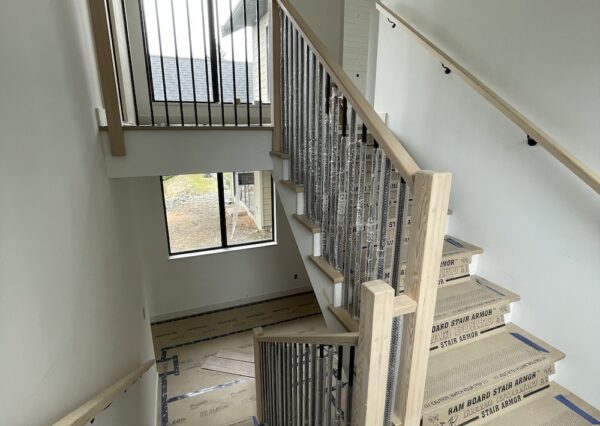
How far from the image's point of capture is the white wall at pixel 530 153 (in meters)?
1.53

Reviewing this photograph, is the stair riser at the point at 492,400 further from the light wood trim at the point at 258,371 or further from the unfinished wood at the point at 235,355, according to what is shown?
the unfinished wood at the point at 235,355

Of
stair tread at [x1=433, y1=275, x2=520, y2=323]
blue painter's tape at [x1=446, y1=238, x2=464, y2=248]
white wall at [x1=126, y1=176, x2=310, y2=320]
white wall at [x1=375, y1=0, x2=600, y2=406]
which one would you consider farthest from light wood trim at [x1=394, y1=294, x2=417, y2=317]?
white wall at [x1=126, y1=176, x2=310, y2=320]

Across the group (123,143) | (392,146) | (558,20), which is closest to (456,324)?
(392,146)

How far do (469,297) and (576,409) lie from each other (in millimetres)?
645

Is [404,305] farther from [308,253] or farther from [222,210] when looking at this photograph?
[222,210]

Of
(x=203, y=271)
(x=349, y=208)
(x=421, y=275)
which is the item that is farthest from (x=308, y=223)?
(x=203, y=271)

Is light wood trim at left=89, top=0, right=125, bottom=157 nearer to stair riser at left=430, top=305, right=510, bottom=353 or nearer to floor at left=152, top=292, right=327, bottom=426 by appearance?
stair riser at left=430, top=305, right=510, bottom=353

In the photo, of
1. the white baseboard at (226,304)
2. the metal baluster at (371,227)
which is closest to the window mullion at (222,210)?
the white baseboard at (226,304)

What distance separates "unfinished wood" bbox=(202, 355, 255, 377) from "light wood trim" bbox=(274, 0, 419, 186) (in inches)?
120

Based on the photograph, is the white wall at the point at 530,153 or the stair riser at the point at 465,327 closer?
the white wall at the point at 530,153

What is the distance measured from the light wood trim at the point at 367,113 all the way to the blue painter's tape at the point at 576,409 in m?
1.51

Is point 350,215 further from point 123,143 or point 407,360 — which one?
point 123,143

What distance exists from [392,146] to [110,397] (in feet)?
4.80

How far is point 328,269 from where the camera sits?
63.5 inches
